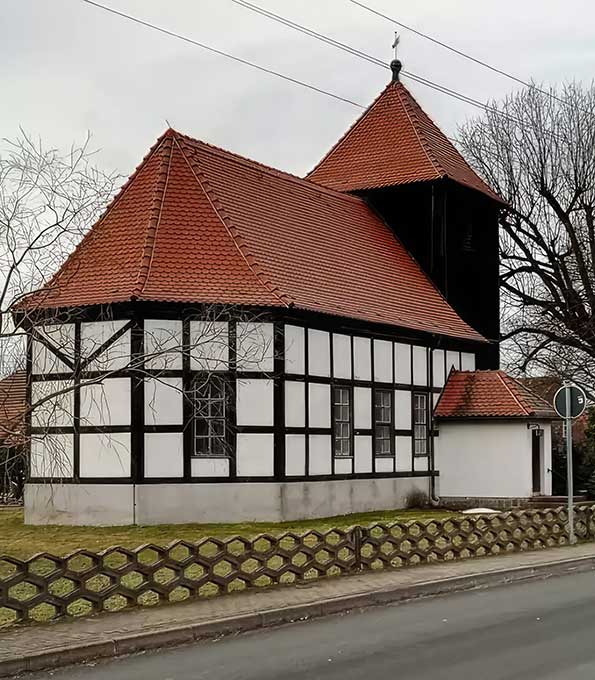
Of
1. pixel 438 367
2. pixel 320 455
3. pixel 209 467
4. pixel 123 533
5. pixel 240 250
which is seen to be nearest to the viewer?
pixel 123 533

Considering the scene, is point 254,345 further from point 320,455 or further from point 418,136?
point 418,136

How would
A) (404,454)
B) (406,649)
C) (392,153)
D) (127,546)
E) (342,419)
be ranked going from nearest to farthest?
1. (406,649)
2. (127,546)
3. (342,419)
4. (404,454)
5. (392,153)

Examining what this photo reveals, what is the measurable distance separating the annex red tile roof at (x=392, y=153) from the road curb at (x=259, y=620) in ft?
58.1

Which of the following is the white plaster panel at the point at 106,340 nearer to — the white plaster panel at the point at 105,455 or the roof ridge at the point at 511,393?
the white plaster panel at the point at 105,455

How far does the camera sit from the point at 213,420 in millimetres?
23344

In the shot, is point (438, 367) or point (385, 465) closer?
point (385, 465)

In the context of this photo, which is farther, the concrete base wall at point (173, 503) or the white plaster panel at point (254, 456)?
the white plaster panel at point (254, 456)

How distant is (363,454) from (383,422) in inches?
54.9

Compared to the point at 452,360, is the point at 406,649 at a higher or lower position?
lower

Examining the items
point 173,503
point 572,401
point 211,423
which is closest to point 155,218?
point 211,423

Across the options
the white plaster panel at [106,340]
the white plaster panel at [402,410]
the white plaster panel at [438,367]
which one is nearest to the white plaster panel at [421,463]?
the white plaster panel at [402,410]

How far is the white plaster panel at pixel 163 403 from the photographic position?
22.8 metres

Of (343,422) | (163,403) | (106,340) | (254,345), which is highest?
(106,340)

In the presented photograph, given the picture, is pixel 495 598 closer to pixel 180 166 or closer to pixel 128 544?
pixel 128 544
